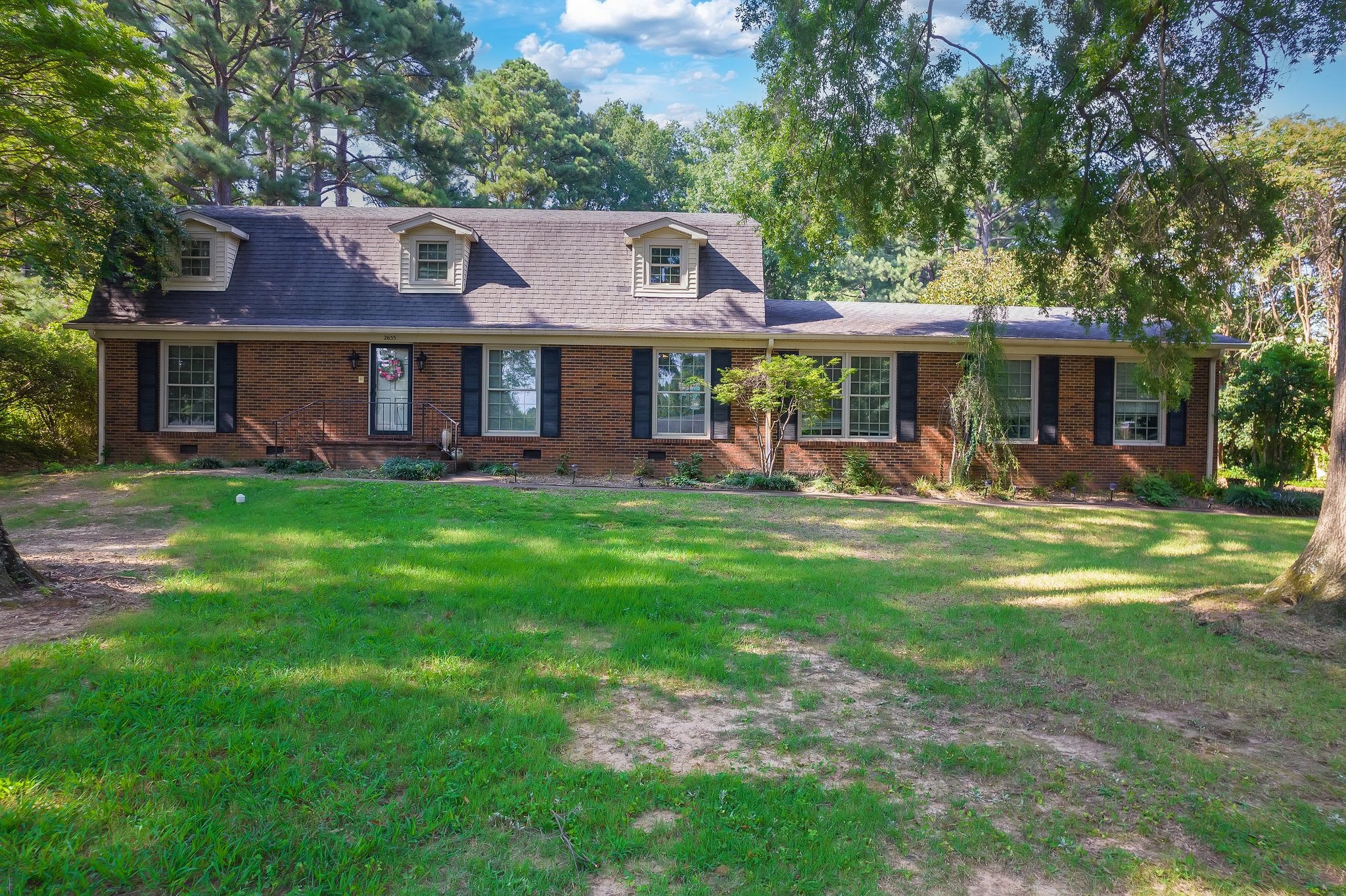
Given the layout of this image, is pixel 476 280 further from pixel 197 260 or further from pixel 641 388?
pixel 197 260

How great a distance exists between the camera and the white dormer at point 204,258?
1492 centimetres

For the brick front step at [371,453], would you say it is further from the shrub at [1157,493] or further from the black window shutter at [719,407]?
the shrub at [1157,493]

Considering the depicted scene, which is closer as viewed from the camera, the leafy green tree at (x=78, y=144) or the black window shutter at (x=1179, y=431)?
the leafy green tree at (x=78, y=144)

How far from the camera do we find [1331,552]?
568 centimetres

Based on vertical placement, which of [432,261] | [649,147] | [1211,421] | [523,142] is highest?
[649,147]

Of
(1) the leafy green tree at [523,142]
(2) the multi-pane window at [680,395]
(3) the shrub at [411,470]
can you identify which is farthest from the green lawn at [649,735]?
(1) the leafy green tree at [523,142]

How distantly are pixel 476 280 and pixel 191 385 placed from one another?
5.95m

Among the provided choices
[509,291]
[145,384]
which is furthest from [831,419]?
[145,384]

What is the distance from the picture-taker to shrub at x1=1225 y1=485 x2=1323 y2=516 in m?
13.1

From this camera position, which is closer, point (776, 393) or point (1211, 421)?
point (776, 393)

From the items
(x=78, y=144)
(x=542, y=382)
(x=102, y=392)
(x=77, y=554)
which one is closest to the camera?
(x=77, y=554)

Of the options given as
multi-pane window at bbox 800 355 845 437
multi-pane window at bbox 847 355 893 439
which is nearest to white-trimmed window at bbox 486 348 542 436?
multi-pane window at bbox 800 355 845 437

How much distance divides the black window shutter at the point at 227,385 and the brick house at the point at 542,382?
1.1 inches

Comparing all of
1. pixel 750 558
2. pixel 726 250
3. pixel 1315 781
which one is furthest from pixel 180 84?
pixel 1315 781
